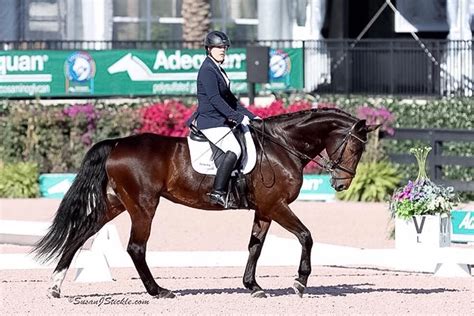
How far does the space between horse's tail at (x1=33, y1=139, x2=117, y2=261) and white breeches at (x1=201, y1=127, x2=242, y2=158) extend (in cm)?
99

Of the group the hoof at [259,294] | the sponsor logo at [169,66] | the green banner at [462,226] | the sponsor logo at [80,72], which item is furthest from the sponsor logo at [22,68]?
the hoof at [259,294]

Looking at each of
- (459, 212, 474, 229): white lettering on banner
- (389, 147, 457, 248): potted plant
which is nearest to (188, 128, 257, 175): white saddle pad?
(389, 147, 457, 248): potted plant

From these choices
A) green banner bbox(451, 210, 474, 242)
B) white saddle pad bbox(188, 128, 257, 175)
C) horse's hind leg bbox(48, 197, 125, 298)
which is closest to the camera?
horse's hind leg bbox(48, 197, 125, 298)

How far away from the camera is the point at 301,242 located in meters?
12.5

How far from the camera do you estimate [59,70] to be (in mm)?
27672

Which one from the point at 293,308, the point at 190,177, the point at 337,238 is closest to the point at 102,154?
the point at 190,177

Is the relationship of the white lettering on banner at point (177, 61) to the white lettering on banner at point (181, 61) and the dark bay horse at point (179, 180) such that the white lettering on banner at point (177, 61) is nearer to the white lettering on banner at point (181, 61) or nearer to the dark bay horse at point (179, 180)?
the white lettering on banner at point (181, 61)

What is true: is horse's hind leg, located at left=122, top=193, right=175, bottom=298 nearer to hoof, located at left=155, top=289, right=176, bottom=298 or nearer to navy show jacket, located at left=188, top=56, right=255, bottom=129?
hoof, located at left=155, top=289, right=176, bottom=298

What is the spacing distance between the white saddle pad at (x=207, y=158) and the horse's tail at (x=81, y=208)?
2.66ft

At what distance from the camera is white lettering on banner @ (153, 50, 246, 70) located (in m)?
28.2

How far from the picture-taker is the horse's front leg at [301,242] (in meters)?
12.5

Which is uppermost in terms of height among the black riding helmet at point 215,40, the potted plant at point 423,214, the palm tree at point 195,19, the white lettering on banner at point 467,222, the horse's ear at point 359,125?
the palm tree at point 195,19

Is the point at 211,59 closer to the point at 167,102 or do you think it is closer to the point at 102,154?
the point at 102,154

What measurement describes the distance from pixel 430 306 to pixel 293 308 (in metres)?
1.19
